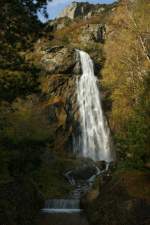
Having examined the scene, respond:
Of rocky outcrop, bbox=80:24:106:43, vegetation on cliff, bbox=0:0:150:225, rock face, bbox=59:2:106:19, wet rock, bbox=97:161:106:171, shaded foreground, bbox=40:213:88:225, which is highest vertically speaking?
rock face, bbox=59:2:106:19

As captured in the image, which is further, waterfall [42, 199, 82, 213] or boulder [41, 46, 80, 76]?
boulder [41, 46, 80, 76]

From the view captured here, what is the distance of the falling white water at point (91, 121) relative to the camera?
4734cm

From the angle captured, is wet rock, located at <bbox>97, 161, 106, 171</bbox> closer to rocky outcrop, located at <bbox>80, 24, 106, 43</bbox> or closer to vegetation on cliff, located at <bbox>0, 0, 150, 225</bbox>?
vegetation on cliff, located at <bbox>0, 0, 150, 225</bbox>

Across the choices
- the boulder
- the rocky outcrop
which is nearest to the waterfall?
the boulder

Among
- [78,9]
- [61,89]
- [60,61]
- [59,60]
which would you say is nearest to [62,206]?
[61,89]

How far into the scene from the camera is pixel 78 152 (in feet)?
155

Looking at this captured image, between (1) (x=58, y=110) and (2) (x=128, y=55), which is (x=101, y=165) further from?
(2) (x=128, y=55)

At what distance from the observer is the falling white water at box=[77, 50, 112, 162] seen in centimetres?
4734

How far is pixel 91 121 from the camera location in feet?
162

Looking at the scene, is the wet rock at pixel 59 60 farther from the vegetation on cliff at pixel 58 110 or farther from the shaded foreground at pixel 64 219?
the shaded foreground at pixel 64 219

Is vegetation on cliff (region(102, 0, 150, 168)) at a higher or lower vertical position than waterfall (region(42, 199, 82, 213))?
higher

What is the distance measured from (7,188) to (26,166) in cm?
1105

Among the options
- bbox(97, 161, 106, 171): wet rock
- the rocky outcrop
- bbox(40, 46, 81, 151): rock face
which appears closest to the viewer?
bbox(97, 161, 106, 171): wet rock

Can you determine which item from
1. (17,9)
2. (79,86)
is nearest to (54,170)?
(79,86)
